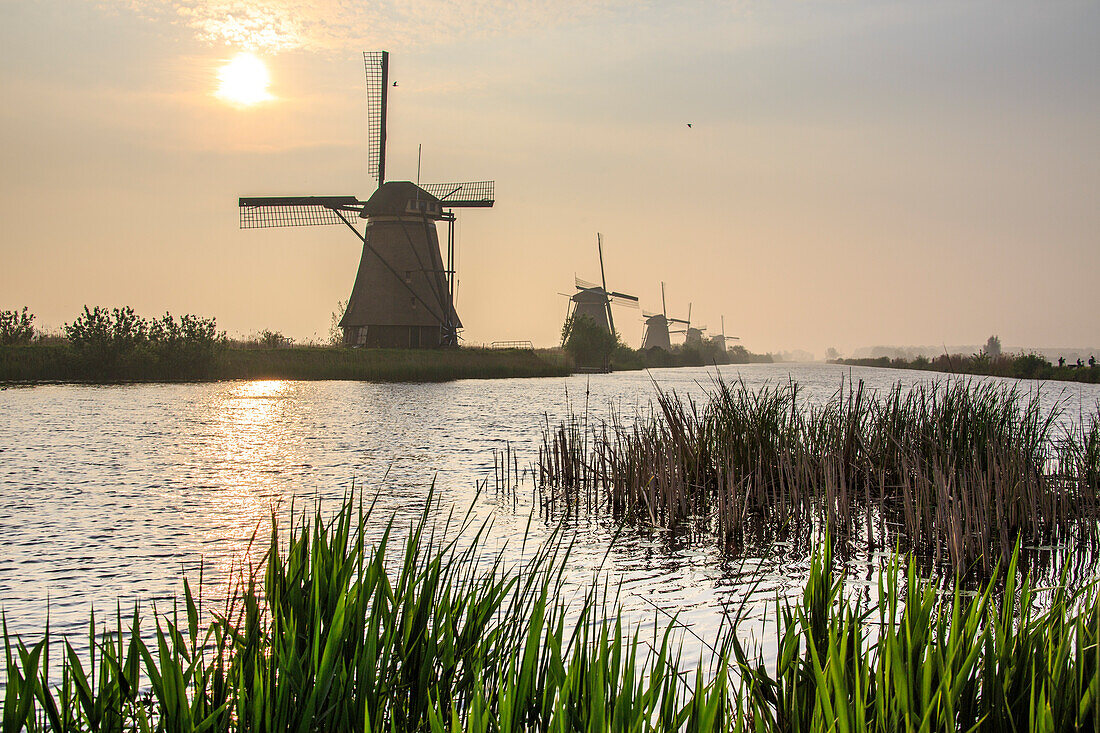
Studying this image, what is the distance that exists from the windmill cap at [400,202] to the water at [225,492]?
51.7 feet

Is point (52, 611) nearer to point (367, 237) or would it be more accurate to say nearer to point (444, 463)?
point (444, 463)

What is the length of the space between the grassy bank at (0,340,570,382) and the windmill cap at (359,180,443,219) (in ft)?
18.8

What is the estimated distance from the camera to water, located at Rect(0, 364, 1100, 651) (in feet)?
18.3

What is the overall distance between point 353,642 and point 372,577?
20 cm

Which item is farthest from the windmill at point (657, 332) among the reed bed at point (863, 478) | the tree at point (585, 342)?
the reed bed at point (863, 478)

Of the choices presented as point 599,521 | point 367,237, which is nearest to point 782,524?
point 599,521

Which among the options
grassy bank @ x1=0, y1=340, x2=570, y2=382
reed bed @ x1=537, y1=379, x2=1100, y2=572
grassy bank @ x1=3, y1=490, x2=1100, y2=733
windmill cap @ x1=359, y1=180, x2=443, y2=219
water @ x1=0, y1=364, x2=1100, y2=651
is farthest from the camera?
windmill cap @ x1=359, y1=180, x2=443, y2=219

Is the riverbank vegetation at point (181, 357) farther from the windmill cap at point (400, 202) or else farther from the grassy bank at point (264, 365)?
the windmill cap at point (400, 202)

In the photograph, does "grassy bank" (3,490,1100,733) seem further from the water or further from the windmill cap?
the windmill cap

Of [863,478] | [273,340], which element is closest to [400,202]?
[273,340]

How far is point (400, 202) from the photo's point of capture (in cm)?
3622

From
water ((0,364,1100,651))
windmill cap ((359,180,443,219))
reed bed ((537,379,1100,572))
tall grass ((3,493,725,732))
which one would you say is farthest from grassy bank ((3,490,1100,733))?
windmill cap ((359,180,443,219))

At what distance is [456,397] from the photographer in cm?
2600

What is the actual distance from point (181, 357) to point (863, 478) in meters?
28.7
